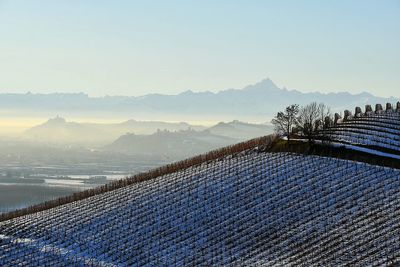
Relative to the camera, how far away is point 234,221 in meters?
51.7

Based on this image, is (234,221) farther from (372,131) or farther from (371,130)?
(371,130)

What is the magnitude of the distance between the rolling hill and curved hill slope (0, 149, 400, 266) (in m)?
0.08

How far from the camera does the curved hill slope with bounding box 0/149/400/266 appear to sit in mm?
44141

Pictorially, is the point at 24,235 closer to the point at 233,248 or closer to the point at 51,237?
the point at 51,237

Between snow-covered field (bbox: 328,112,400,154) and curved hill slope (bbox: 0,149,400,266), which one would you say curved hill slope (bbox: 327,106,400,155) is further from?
curved hill slope (bbox: 0,149,400,266)

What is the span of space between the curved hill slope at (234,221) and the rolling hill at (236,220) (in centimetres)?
8

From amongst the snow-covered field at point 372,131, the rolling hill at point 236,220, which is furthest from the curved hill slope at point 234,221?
the snow-covered field at point 372,131

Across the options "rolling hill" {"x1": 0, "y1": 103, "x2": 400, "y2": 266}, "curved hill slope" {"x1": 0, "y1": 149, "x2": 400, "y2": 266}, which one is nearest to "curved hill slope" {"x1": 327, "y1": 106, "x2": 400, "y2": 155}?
"rolling hill" {"x1": 0, "y1": 103, "x2": 400, "y2": 266}

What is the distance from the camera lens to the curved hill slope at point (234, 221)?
1738 inches

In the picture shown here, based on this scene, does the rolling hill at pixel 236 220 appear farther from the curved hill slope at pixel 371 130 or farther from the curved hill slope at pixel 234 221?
the curved hill slope at pixel 371 130

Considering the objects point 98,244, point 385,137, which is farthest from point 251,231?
point 385,137

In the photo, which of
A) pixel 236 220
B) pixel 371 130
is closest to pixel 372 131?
pixel 371 130

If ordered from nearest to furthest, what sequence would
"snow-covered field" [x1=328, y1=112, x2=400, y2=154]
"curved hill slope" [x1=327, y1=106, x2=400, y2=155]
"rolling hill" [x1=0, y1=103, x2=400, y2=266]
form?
"rolling hill" [x1=0, y1=103, x2=400, y2=266]
"curved hill slope" [x1=327, y1=106, x2=400, y2=155]
"snow-covered field" [x1=328, y1=112, x2=400, y2=154]

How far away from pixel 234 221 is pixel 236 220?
8.1 inches
